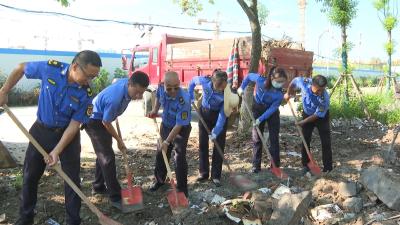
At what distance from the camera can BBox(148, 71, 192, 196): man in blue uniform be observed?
14.9 feet

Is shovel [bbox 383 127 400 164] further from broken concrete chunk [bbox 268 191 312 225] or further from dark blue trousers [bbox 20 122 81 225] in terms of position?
dark blue trousers [bbox 20 122 81 225]

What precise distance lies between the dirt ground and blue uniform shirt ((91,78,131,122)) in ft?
3.47

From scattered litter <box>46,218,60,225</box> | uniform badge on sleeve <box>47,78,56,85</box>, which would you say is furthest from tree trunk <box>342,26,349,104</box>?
uniform badge on sleeve <box>47,78,56,85</box>

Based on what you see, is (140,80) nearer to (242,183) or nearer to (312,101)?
(242,183)

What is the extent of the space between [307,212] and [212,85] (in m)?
2.00

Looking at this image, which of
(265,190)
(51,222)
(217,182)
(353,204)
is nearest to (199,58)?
(217,182)

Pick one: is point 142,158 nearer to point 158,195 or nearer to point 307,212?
point 158,195

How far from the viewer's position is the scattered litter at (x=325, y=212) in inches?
168

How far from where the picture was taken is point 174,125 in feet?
16.0

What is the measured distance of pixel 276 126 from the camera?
19.4 feet

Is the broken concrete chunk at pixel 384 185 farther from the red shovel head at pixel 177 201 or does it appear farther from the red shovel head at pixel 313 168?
the red shovel head at pixel 177 201

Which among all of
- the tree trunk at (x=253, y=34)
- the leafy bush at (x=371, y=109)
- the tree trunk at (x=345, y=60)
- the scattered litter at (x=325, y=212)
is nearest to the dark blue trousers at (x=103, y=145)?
the scattered litter at (x=325, y=212)

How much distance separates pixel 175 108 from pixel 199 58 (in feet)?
22.3

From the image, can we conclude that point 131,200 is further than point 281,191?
No
